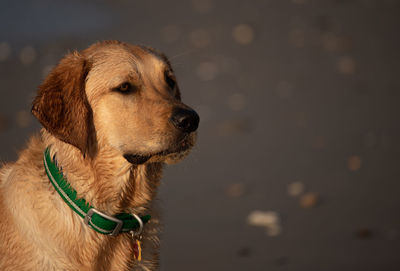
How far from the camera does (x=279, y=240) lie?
498 centimetres

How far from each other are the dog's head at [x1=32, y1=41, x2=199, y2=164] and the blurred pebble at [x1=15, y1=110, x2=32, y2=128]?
4694 mm

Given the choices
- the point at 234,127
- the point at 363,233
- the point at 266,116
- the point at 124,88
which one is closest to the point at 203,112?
the point at 234,127

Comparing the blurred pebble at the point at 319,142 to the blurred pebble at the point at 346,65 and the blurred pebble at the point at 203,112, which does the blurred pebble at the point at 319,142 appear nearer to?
the blurred pebble at the point at 203,112

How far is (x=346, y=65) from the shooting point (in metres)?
8.40

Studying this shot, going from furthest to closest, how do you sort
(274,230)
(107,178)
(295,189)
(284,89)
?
(284,89), (295,189), (274,230), (107,178)

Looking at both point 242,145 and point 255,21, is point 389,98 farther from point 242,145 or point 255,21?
point 255,21

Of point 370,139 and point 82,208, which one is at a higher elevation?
point 82,208

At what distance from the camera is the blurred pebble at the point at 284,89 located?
7938 mm

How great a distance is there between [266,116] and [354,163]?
166 centimetres

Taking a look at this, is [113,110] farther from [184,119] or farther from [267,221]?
[267,221]

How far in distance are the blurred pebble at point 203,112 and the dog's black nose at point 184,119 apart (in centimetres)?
442

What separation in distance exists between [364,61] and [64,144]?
6374 mm

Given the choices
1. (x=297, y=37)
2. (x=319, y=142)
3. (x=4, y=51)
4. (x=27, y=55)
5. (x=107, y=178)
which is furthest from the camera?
(x=4, y=51)

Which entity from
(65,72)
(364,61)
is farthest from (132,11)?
(65,72)
